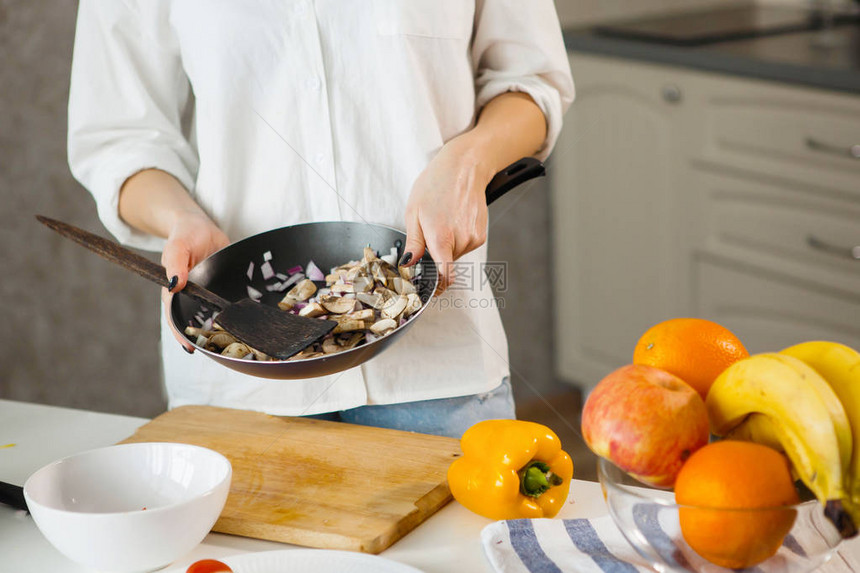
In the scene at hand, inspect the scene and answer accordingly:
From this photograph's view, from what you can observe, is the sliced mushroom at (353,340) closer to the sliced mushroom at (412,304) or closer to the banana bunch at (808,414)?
the sliced mushroom at (412,304)

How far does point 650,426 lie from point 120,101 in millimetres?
830

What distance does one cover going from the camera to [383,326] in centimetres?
95

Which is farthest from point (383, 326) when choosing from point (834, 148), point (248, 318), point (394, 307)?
point (834, 148)

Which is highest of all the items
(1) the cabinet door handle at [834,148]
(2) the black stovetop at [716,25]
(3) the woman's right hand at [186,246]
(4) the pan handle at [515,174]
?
(4) the pan handle at [515,174]

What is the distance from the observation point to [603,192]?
2.44 m

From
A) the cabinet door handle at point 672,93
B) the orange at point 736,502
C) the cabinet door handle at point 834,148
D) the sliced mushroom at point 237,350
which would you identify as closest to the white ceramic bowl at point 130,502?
the sliced mushroom at point 237,350

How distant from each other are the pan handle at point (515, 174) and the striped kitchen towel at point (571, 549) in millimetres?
415

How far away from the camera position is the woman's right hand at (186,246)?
98cm

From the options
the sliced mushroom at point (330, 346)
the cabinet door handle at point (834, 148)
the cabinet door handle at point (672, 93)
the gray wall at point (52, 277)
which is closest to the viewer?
the sliced mushroom at point (330, 346)

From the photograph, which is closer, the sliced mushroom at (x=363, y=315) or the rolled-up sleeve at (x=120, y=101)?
the sliced mushroom at (x=363, y=315)

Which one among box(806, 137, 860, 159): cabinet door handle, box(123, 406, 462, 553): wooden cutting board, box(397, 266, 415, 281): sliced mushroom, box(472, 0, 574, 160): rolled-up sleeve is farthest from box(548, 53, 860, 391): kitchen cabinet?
box(123, 406, 462, 553): wooden cutting board

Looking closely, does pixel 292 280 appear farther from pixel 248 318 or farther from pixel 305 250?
pixel 248 318

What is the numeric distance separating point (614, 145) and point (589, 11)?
0.45 meters

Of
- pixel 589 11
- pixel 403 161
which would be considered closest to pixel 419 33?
pixel 403 161
